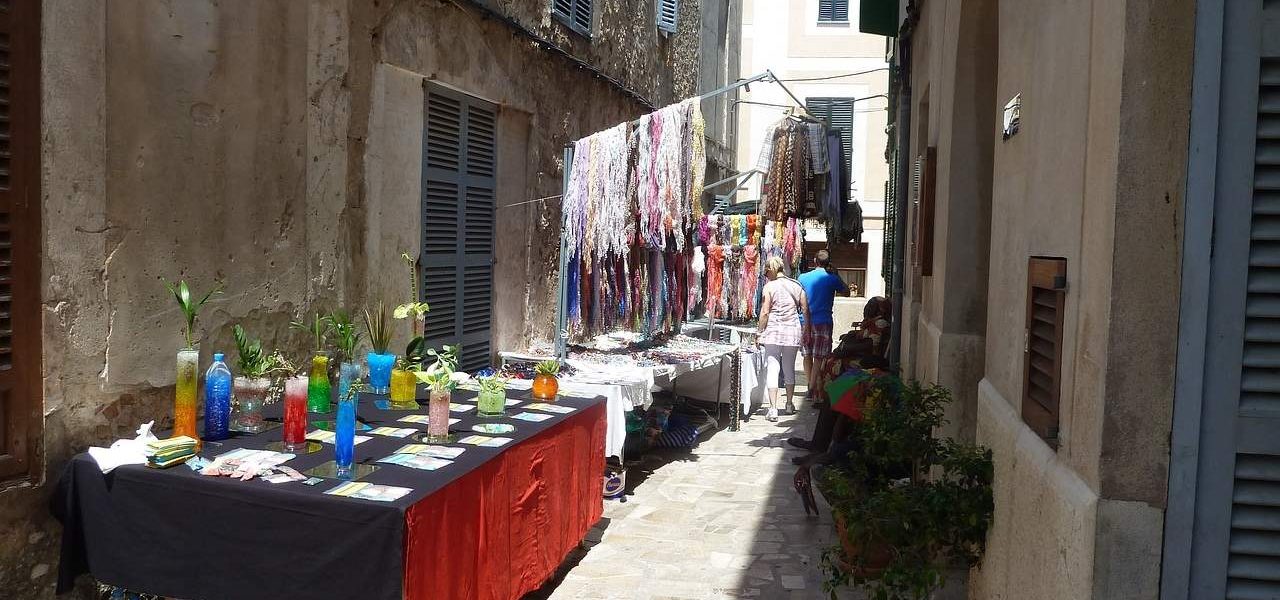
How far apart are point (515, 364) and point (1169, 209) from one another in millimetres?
5684

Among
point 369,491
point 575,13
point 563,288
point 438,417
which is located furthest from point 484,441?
point 575,13

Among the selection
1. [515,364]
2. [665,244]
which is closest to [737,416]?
[665,244]

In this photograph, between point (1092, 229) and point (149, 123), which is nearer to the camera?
point (1092, 229)

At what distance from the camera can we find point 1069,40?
8.52 ft

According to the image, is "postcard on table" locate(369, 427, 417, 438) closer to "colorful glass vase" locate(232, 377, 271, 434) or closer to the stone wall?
"colorful glass vase" locate(232, 377, 271, 434)

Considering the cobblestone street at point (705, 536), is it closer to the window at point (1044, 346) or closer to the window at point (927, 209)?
the window at point (927, 209)

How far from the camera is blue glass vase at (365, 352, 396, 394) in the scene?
5.34 meters

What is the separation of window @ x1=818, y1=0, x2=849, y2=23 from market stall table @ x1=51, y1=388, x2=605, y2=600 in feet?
58.9

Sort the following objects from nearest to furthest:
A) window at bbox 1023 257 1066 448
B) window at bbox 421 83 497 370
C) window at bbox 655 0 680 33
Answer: window at bbox 1023 257 1066 448, window at bbox 421 83 497 370, window at bbox 655 0 680 33

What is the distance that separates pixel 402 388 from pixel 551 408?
855 mm

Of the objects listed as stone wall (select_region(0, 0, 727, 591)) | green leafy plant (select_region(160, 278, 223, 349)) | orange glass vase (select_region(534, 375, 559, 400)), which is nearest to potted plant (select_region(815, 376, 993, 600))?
orange glass vase (select_region(534, 375, 559, 400))

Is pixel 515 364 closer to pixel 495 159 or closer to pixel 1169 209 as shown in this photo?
pixel 495 159

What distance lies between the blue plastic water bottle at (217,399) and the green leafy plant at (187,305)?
158 millimetres

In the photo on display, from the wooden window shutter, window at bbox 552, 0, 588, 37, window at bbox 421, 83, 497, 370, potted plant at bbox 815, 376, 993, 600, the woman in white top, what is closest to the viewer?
potted plant at bbox 815, 376, 993, 600
